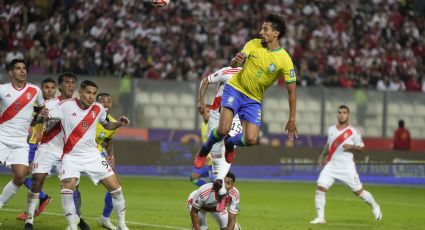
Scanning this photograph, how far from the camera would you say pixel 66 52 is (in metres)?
28.8

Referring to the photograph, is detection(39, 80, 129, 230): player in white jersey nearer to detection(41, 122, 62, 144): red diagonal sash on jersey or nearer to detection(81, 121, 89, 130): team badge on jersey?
detection(81, 121, 89, 130): team badge on jersey

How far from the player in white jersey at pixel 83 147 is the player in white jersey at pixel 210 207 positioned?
39.7 inches

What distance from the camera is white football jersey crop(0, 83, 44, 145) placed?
47.3ft

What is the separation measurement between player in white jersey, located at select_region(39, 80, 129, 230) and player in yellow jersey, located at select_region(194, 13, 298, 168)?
1374 mm

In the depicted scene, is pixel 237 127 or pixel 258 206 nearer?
pixel 237 127

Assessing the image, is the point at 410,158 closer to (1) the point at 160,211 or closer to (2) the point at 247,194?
(2) the point at 247,194

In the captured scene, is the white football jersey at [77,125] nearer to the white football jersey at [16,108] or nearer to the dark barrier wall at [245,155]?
the white football jersey at [16,108]

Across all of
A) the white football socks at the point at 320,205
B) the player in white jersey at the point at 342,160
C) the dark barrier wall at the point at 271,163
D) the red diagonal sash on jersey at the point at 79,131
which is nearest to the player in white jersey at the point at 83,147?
the red diagonal sash on jersey at the point at 79,131

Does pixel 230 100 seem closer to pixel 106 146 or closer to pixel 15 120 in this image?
pixel 106 146

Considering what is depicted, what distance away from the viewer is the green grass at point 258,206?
16234 mm

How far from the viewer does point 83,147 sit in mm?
12953

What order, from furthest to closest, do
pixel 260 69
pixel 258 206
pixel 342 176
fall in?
pixel 258 206
pixel 342 176
pixel 260 69

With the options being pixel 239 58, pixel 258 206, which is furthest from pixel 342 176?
pixel 239 58

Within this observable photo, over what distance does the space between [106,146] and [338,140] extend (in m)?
5.35
